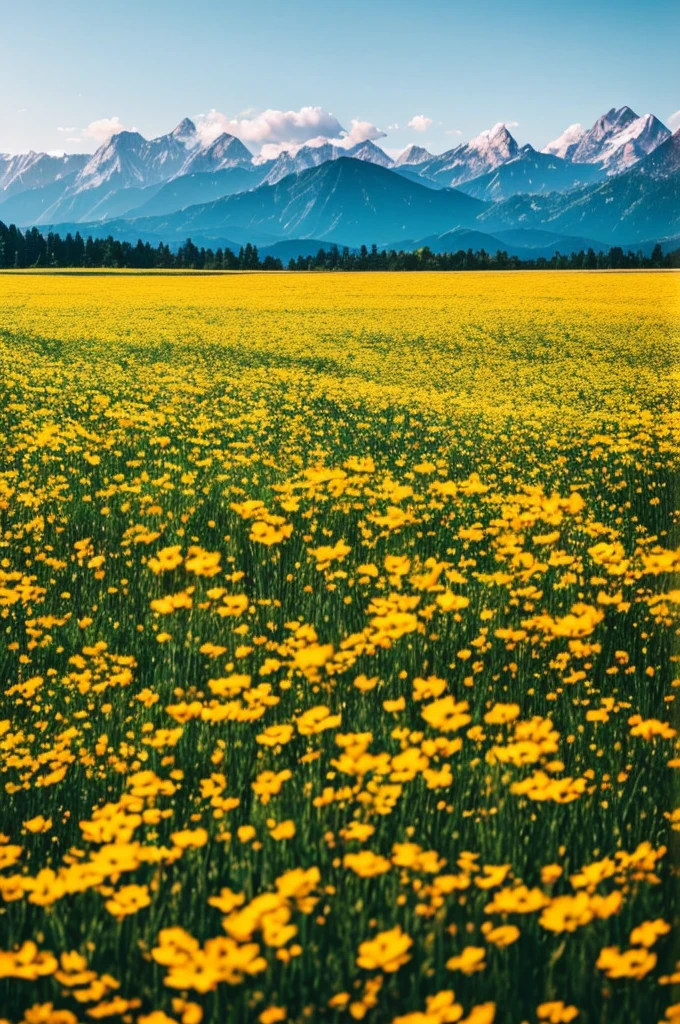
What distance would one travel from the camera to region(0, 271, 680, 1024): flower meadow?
2566mm

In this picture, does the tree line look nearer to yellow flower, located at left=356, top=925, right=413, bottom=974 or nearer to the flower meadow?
the flower meadow

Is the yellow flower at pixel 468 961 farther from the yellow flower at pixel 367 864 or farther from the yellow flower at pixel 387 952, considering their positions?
the yellow flower at pixel 367 864

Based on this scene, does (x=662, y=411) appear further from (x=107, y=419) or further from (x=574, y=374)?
(x=107, y=419)

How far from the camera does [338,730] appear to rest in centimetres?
406

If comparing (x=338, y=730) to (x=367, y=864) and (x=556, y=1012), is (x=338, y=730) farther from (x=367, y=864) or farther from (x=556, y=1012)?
(x=556, y=1012)

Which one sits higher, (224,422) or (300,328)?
(300,328)

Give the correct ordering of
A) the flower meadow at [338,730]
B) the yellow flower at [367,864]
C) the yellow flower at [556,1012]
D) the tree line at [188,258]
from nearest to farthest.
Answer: the yellow flower at [556,1012] → the flower meadow at [338,730] → the yellow flower at [367,864] → the tree line at [188,258]

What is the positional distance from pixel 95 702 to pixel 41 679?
1.25 ft

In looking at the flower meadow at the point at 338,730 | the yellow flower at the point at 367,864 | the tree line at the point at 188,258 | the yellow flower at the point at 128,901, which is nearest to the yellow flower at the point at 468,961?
the flower meadow at the point at 338,730

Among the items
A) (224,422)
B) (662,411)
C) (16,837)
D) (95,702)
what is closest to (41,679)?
(95,702)

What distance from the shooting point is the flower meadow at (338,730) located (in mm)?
2566

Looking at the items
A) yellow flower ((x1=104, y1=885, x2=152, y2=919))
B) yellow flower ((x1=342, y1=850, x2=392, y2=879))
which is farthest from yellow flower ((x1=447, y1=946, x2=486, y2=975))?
yellow flower ((x1=104, y1=885, x2=152, y2=919))

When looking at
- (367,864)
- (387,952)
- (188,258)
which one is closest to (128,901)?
(367,864)

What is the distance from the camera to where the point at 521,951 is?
105 inches
